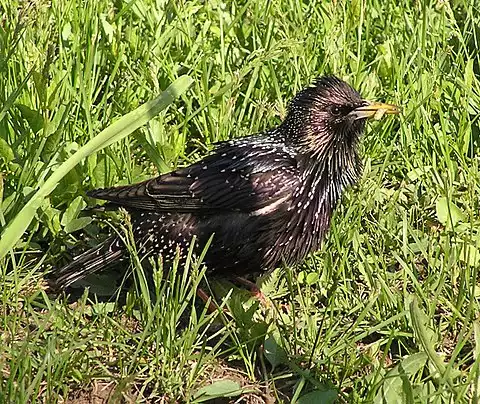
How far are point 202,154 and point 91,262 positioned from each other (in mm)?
920

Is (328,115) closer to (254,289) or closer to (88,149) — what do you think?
(254,289)

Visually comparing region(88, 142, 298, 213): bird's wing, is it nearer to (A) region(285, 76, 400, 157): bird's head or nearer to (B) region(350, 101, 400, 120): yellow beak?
(A) region(285, 76, 400, 157): bird's head

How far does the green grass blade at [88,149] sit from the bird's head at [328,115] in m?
0.76

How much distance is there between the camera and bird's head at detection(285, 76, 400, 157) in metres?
4.10

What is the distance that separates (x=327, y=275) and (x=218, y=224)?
1.67 feet

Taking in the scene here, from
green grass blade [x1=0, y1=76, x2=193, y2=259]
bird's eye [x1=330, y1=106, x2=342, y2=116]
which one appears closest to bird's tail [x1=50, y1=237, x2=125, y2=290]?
green grass blade [x1=0, y1=76, x2=193, y2=259]

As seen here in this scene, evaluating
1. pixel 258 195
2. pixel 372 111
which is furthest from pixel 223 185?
pixel 372 111

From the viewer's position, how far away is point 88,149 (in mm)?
3232

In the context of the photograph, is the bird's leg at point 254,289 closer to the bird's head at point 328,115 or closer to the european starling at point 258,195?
the european starling at point 258,195

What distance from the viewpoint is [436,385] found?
11.0 feet

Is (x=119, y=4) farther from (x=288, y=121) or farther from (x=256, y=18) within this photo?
(x=288, y=121)

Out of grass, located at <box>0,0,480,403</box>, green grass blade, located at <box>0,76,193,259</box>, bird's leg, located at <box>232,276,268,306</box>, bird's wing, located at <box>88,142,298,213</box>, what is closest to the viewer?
green grass blade, located at <box>0,76,193,259</box>

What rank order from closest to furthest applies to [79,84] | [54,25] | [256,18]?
[79,84] < [54,25] < [256,18]

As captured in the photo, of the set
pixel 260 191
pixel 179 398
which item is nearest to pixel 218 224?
pixel 260 191
